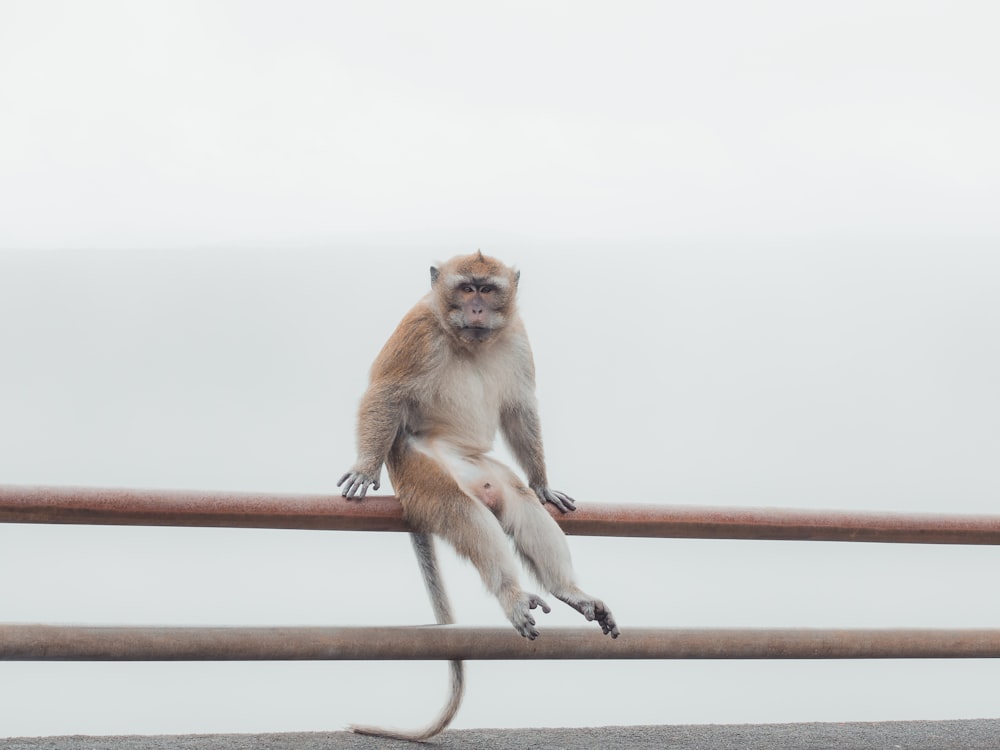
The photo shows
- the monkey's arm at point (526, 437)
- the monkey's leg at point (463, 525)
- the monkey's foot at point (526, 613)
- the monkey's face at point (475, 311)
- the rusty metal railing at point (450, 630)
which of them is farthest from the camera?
the monkey's arm at point (526, 437)

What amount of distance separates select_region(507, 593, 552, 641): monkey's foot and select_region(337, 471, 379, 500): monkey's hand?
539 millimetres

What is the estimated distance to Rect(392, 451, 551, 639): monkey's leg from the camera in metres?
3.06

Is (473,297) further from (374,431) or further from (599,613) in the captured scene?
(599,613)

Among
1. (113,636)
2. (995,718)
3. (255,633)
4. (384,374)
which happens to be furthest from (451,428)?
(995,718)

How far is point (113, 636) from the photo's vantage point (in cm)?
263

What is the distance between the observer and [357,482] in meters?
3.24

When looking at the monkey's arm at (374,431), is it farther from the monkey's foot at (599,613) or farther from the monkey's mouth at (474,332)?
the monkey's foot at (599,613)

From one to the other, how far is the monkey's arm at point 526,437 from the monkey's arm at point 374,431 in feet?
1.51

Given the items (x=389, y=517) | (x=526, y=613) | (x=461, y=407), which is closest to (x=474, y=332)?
(x=461, y=407)

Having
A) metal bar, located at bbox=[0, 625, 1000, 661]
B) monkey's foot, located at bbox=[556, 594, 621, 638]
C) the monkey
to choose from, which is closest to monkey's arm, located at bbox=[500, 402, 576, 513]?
the monkey

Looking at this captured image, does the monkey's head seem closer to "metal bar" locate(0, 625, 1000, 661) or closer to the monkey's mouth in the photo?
the monkey's mouth

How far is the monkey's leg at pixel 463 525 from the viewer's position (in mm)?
3059

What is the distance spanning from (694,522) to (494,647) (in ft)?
2.12

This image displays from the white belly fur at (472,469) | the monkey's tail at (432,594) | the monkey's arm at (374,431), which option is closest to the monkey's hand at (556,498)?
the white belly fur at (472,469)
